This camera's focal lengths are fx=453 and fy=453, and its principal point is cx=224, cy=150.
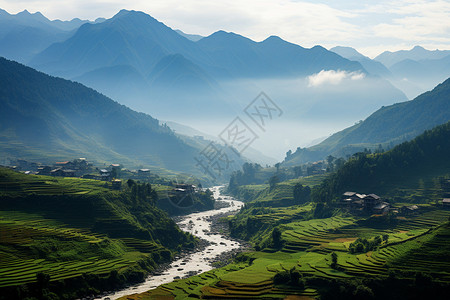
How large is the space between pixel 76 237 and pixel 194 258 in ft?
85.9

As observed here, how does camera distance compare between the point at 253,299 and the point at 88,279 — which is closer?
the point at 253,299

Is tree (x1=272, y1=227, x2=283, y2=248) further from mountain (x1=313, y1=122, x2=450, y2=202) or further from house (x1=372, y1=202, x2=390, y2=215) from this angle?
mountain (x1=313, y1=122, x2=450, y2=202)

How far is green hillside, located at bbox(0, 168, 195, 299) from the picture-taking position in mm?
72812

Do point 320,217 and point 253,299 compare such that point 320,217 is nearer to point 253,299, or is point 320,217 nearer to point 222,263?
point 222,263

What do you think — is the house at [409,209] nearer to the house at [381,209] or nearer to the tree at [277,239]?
the house at [381,209]

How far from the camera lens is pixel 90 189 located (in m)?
117

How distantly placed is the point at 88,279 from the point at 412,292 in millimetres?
51233

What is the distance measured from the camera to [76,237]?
88562mm

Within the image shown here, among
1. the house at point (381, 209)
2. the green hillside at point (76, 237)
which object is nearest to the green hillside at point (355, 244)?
the house at point (381, 209)

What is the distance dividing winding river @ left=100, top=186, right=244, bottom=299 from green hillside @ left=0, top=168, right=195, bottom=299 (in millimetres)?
2886

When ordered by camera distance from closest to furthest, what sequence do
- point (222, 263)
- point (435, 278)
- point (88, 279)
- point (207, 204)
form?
point (435, 278), point (88, 279), point (222, 263), point (207, 204)

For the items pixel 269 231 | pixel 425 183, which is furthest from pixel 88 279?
pixel 425 183

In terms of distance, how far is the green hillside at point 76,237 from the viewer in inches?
2867

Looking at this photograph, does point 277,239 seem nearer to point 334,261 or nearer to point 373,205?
point 334,261
